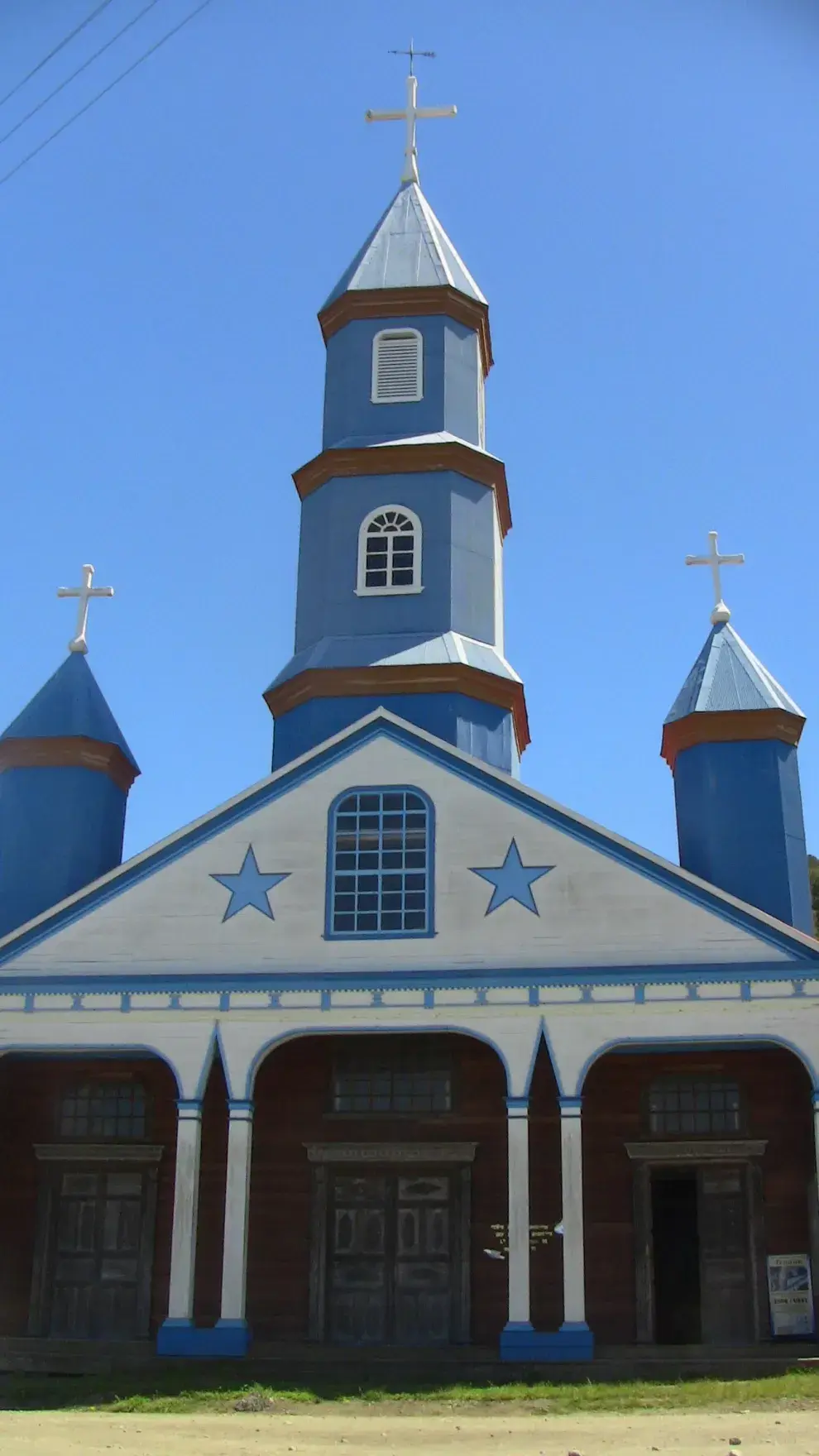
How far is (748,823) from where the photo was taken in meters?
21.6

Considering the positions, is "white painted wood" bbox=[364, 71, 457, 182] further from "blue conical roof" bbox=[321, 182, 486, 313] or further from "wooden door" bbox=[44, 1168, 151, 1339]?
"wooden door" bbox=[44, 1168, 151, 1339]

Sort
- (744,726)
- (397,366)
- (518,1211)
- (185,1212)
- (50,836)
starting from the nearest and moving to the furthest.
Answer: (518,1211)
(185,1212)
(744,726)
(50,836)
(397,366)

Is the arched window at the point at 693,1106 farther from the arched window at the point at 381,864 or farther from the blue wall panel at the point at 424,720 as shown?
the blue wall panel at the point at 424,720

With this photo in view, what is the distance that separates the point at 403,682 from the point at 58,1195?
8.70 metres

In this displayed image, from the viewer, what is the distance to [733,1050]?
19.2 meters

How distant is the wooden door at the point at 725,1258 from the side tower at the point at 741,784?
3.73 meters

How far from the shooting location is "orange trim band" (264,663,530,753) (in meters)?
23.0

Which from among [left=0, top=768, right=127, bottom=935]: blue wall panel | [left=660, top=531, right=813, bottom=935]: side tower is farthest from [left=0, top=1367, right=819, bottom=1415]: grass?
[left=0, top=768, right=127, bottom=935]: blue wall panel

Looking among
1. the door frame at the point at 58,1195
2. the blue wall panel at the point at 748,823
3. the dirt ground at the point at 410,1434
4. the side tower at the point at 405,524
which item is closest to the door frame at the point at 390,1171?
the door frame at the point at 58,1195

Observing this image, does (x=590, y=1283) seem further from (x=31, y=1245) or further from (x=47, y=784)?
(x=47, y=784)

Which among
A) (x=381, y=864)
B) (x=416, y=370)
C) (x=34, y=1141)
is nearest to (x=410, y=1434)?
(x=381, y=864)

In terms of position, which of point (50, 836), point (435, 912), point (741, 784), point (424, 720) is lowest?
point (435, 912)

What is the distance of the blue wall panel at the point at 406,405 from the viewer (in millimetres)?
25672

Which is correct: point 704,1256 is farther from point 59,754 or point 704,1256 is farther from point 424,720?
point 59,754
